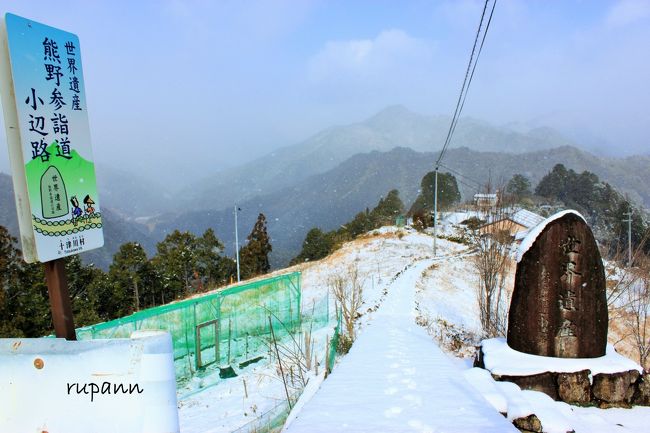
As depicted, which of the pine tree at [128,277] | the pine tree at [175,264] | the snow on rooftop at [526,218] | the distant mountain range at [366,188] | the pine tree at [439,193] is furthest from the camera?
the distant mountain range at [366,188]

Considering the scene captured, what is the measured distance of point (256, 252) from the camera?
43562mm

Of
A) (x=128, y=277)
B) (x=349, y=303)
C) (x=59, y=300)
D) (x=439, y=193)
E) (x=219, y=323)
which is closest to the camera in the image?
(x=59, y=300)

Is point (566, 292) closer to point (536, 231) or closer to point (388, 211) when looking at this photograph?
point (536, 231)

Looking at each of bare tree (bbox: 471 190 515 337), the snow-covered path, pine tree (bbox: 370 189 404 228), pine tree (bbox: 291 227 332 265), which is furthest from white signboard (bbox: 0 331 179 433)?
pine tree (bbox: 370 189 404 228)

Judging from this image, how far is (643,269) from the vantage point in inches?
434

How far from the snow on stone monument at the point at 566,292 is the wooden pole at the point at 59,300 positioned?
21.5ft

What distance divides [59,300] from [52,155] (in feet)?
2.97

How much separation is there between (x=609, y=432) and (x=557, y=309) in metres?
2.00

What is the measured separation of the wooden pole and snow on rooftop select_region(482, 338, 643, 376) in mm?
5846

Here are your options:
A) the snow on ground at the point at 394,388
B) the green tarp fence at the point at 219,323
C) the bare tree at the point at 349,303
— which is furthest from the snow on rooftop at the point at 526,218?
the green tarp fence at the point at 219,323

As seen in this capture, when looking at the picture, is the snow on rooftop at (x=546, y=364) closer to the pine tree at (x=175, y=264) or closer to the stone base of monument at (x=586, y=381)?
the stone base of monument at (x=586, y=381)

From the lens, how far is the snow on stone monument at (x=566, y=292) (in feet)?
22.0

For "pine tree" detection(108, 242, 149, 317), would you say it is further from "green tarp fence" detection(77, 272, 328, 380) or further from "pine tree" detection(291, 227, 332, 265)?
"green tarp fence" detection(77, 272, 328, 380)

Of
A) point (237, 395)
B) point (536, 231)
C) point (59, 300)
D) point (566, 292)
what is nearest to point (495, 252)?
point (536, 231)
